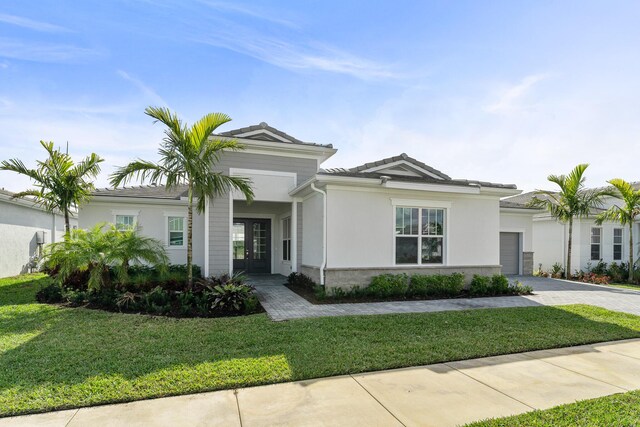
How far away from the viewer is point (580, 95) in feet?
29.6

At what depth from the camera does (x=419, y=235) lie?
10.4m

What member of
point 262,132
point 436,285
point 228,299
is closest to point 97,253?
point 228,299

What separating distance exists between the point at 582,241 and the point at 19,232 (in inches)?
1064

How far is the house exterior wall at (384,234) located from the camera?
9.54 metres

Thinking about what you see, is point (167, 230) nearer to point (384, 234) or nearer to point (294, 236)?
point (294, 236)

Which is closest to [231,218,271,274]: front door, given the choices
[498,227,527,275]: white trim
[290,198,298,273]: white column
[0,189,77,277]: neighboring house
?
[290,198,298,273]: white column

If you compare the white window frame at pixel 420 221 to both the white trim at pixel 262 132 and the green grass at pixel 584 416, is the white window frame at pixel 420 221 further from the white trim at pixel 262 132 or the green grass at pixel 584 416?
the green grass at pixel 584 416

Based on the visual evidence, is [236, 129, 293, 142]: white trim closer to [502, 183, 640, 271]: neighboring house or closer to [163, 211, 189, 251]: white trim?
[163, 211, 189, 251]: white trim

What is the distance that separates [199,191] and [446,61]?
776 cm

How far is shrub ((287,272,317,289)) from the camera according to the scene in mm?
10210

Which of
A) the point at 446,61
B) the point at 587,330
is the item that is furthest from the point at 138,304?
the point at 446,61

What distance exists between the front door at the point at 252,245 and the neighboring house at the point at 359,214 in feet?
6.27

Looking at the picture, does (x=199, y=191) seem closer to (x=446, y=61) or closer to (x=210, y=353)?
(x=210, y=353)

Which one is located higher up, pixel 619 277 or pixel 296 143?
pixel 296 143
